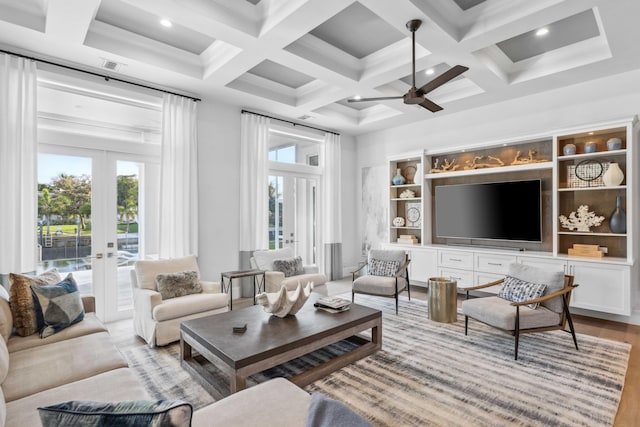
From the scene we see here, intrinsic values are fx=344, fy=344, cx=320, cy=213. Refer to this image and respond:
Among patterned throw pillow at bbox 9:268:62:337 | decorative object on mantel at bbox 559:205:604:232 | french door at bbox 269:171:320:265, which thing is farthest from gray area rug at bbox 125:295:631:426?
french door at bbox 269:171:320:265

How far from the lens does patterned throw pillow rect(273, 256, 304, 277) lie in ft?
15.8

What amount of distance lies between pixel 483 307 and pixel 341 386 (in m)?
1.67

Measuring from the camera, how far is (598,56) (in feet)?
12.3

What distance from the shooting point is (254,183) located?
5.34 metres

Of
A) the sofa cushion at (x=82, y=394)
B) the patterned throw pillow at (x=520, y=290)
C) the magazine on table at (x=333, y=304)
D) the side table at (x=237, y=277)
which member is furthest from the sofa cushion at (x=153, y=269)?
the patterned throw pillow at (x=520, y=290)

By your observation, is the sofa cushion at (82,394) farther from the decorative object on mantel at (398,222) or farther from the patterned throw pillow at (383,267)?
the decorative object on mantel at (398,222)

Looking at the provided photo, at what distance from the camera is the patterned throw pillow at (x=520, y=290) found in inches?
129

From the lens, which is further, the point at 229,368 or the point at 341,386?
the point at 341,386

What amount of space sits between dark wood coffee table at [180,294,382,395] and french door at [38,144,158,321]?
1.93 m

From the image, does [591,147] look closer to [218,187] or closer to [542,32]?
[542,32]

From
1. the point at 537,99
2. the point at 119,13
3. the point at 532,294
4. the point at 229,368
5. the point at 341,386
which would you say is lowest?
the point at 341,386

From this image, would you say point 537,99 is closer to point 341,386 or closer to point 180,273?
point 341,386

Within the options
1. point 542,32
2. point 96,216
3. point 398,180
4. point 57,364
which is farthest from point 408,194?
point 57,364

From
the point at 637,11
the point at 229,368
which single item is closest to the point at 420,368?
the point at 229,368
